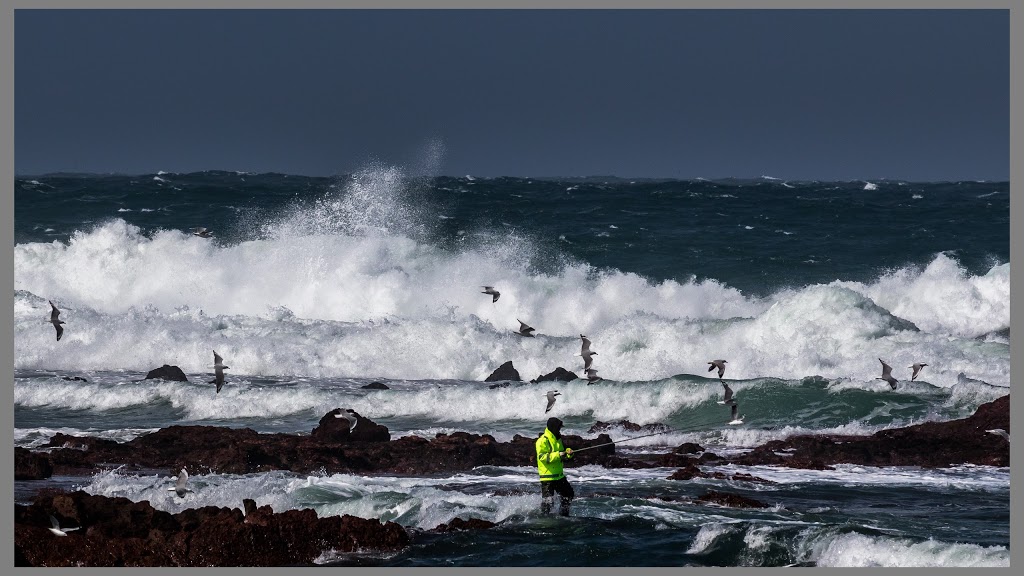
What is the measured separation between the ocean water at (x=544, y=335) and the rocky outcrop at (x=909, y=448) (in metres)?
0.54

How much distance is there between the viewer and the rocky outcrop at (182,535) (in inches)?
446

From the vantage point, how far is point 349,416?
18.0 metres

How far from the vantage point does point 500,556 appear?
12.0 m

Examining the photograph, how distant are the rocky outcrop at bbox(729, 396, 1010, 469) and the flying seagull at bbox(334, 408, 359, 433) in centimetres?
503

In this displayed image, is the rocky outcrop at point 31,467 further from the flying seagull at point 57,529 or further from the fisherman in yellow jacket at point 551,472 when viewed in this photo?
the fisherman in yellow jacket at point 551,472

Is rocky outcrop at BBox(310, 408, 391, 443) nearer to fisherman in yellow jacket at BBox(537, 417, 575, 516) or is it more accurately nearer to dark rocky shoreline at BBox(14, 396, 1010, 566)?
dark rocky shoreline at BBox(14, 396, 1010, 566)

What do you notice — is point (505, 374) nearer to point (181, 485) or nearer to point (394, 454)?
point (394, 454)

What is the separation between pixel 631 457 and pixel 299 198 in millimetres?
34593

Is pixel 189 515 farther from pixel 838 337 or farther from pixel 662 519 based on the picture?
pixel 838 337

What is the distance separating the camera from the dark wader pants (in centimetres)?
1384


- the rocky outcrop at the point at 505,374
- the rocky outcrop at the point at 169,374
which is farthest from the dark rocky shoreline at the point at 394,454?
the rocky outcrop at the point at 169,374

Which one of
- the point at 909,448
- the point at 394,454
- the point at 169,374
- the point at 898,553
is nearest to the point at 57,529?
the point at 394,454

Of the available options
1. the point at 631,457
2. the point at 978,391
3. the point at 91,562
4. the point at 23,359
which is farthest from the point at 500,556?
the point at 23,359

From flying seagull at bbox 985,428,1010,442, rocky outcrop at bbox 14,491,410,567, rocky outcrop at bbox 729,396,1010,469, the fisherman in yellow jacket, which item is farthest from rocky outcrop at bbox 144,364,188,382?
flying seagull at bbox 985,428,1010,442
